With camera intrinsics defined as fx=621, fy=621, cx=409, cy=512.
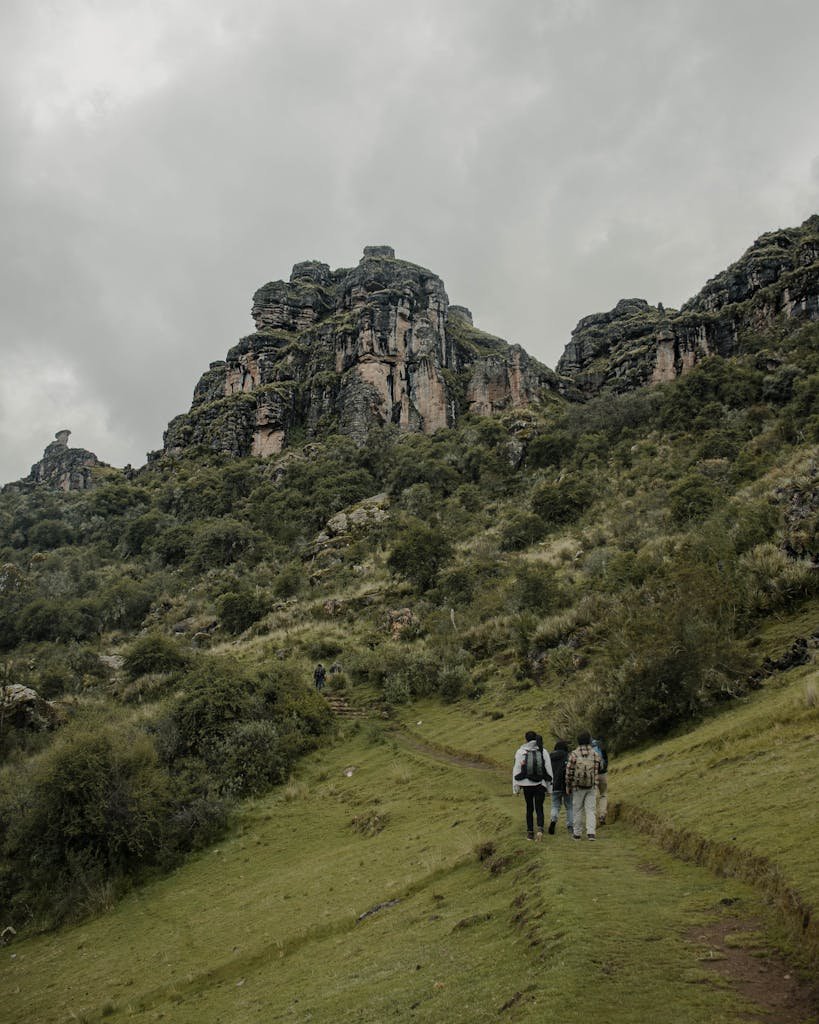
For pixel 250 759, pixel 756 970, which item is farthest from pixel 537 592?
pixel 756 970

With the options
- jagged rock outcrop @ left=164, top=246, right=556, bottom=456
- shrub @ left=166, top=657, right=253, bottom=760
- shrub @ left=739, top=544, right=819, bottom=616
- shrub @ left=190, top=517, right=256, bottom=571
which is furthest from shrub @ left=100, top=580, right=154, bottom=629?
shrub @ left=739, top=544, right=819, bottom=616

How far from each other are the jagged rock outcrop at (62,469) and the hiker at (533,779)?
429 ft

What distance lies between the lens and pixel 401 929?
24.8ft

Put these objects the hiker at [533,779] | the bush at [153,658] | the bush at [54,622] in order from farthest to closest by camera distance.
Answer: the bush at [54,622] → the bush at [153,658] → the hiker at [533,779]

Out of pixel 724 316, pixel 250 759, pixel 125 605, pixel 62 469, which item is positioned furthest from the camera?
pixel 62 469

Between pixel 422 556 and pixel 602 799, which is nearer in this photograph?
pixel 602 799

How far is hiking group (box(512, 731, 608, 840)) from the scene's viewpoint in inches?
347

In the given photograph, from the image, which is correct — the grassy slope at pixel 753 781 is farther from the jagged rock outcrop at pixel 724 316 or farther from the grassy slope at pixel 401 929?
the jagged rock outcrop at pixel 724 316

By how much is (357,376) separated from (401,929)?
92977 millimetres

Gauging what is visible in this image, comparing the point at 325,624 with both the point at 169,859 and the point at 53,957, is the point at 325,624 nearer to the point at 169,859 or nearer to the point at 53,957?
the point at 169,859

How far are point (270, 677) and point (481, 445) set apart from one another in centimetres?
5482

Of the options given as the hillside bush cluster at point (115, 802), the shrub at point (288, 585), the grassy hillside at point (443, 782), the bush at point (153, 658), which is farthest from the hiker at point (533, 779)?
the shrub at point (288, 585)

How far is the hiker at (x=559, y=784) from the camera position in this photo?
9289mm

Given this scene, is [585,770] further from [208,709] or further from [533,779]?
[208,709]
